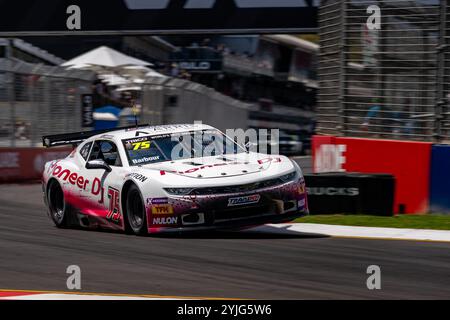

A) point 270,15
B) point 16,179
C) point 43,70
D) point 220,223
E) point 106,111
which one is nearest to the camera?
point 220,223

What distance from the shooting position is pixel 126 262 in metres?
8.66

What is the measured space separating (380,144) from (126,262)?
6.46m

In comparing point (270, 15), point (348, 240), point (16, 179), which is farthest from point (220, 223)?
point (16, 179)

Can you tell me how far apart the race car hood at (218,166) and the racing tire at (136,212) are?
1.14 ft

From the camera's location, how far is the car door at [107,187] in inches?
428

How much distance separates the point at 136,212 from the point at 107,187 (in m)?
0.68

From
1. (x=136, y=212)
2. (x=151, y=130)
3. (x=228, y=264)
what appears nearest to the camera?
(x=228, y=264)

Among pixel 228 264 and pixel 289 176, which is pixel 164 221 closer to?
pixel 289 176

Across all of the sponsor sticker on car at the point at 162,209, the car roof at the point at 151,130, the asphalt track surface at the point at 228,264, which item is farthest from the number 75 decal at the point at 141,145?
the sponsor sticker on car at the point at 162,209

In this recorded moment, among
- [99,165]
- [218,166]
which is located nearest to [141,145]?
[99,165]

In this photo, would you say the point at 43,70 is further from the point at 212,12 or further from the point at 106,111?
the point at 106,111

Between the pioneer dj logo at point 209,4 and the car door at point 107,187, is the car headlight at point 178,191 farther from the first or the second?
the pioneer dj logo at point 209,4

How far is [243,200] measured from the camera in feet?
32.7
